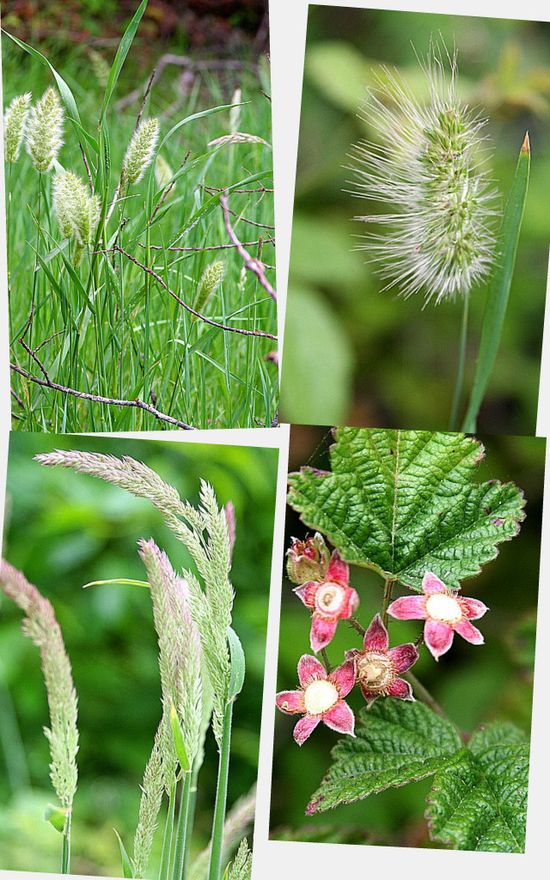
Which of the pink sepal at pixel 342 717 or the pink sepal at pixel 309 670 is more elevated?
the pink sepal at pixel 309 670

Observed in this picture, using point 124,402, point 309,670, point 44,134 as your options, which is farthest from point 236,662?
point 44,134

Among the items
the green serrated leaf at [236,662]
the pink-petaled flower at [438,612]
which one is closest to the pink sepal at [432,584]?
the pink-petaled flower at [438,612]

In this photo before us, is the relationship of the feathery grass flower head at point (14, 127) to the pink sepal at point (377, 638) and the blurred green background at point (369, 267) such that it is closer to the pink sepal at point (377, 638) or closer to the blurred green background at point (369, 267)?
the blurred green background at point (369, 267)

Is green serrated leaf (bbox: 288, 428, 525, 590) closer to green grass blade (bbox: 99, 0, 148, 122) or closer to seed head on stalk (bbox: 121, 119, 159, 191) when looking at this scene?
seed head on stalk (bbox: 121, 119, 159, 191)

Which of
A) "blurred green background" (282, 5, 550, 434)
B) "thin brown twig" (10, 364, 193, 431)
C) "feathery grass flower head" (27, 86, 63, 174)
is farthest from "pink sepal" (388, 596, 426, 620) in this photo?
"feathery grass flower head" (27, 86, 63, 174)

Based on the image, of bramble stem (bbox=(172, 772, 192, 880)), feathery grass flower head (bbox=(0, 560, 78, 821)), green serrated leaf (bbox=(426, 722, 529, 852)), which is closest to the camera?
feathery grass flower head (bbox=(0, 560, 78, 821))

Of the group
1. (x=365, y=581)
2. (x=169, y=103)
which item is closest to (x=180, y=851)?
(x=365, y=581)

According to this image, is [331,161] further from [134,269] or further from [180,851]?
[180,851]
